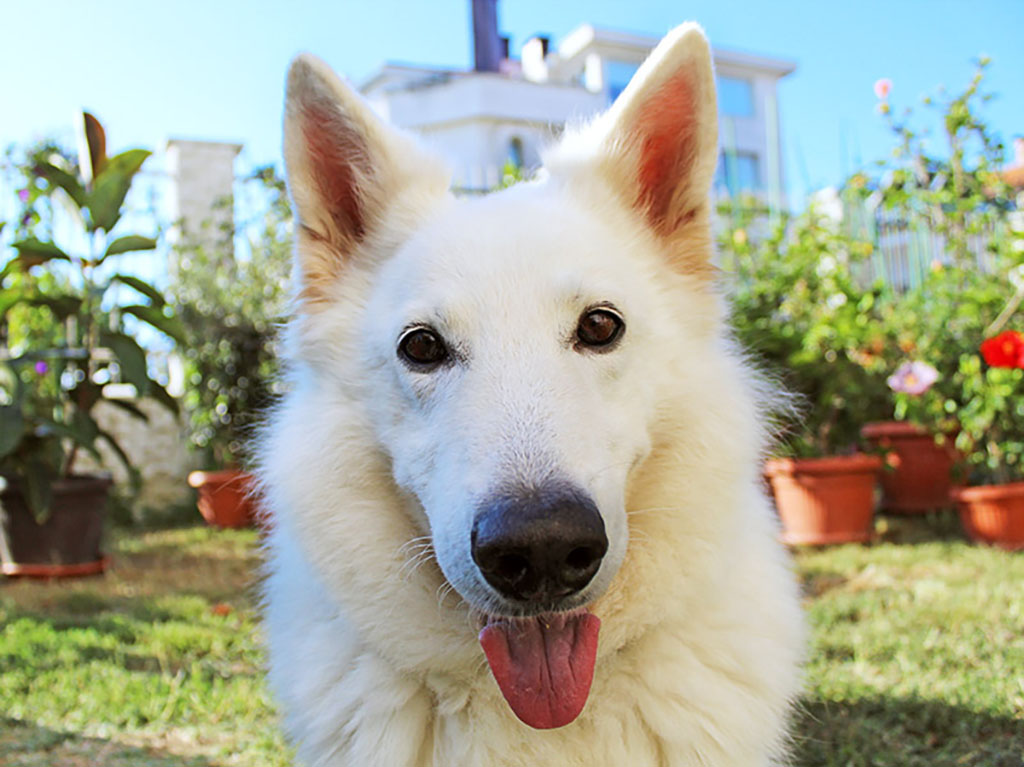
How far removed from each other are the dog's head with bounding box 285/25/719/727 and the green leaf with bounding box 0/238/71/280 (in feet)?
12.7

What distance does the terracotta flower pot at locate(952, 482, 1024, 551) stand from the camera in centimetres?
494

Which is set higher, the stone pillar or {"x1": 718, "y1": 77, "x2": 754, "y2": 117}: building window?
{"x1": 718, "y1": 77, "x2": 754, "y2": 117}: building window

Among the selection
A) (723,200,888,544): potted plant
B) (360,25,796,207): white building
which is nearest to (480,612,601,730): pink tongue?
(723,200,888,544): potted plant

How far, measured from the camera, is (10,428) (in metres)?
5.00

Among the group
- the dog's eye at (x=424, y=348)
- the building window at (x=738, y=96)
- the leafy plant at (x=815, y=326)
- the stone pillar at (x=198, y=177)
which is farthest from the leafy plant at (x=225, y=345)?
the building window at (x=738, y=96)

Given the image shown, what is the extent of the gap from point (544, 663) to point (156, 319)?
4.31 metres

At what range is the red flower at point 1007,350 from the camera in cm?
489

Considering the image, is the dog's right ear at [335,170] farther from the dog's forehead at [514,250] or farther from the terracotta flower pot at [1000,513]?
the terracotta flower pot at [1000,513]

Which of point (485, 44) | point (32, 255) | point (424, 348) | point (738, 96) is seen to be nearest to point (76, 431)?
point (32, 255)

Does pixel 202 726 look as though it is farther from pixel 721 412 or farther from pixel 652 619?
pixel 721 412

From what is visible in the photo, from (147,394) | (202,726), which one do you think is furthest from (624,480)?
(147,394)

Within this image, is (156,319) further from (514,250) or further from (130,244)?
(514,250)

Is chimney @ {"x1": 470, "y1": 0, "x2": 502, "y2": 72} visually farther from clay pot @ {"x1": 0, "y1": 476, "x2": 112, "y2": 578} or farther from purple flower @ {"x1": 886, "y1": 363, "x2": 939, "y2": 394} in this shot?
clay pot @ {"x1": 0, "y1": 476, "x2": 112, "y2": 578}

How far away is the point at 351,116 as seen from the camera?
6.61 feet
